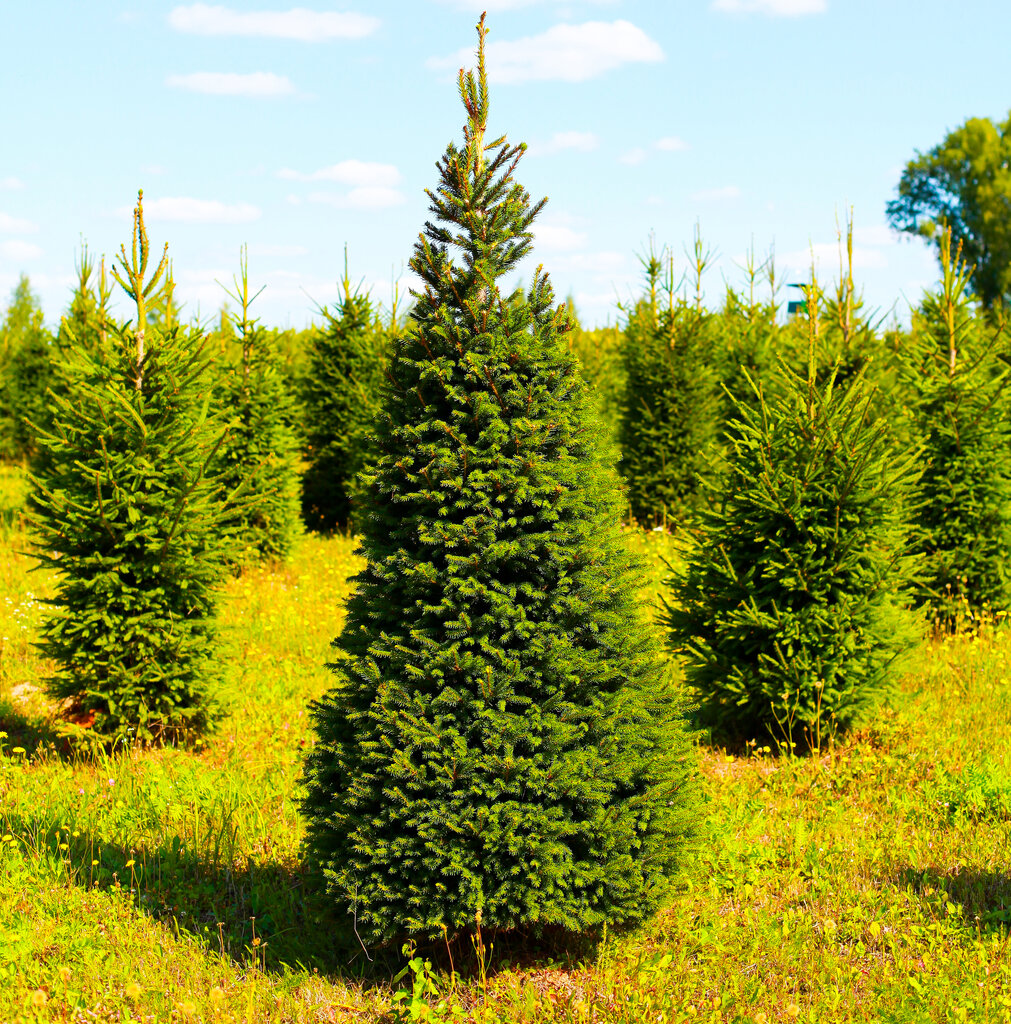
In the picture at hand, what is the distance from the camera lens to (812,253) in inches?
327

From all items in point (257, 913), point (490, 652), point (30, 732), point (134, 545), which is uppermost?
point (134, 545)

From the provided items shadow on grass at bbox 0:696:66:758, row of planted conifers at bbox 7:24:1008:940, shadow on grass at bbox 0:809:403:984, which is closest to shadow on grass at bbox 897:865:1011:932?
row of planted conifers at bbox 7:24:1008:940

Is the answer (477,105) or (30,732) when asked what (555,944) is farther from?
(30,732)

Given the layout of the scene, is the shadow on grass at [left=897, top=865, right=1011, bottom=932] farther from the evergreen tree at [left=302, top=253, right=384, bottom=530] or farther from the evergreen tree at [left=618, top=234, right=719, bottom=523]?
the evergreen tree at [left=302, top=253, right=384, bottom=530]

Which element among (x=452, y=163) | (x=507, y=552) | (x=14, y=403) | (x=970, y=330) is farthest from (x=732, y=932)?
(x=14, y=403)

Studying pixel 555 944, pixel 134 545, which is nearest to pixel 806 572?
pixel 555 944

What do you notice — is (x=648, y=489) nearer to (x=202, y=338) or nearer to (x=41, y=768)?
(x=202, y=338)

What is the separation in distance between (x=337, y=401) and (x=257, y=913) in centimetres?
1183

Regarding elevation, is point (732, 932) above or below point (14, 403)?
below

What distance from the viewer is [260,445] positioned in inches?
513

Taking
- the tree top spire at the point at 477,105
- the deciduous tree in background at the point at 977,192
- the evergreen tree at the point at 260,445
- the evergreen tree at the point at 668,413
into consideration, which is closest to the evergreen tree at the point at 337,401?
the evergreen tree at the point at 260,445

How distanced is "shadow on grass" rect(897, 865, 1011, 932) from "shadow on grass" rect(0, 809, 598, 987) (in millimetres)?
1849

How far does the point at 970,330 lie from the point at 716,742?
19.6 ft

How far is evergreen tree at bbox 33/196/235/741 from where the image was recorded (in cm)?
677
